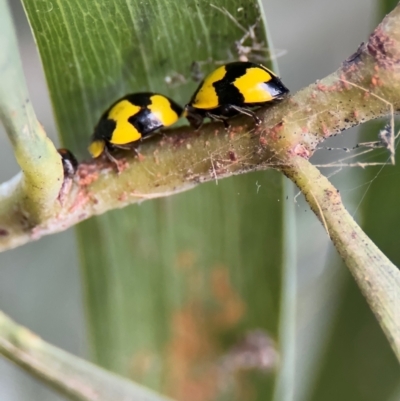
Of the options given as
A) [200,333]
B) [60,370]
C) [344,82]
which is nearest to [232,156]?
[344,82]

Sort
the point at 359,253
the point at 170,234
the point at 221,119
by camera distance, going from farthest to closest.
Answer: the point at 170,234 < the point at 221,119 < the point at 359,253

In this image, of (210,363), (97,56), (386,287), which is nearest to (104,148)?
(97,56)

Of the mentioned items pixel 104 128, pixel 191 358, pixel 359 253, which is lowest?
pixel 191 358

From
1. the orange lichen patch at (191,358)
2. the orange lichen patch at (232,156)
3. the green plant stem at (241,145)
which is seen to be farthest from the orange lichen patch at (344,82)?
the orange lichen patch at (191,358)

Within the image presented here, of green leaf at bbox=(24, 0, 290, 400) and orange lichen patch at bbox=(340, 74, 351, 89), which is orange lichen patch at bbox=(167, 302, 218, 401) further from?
orange lichen patch at bbox=(340, 74, 351, 89)

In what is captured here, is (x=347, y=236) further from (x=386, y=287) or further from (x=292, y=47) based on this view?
(x=292, y=47)

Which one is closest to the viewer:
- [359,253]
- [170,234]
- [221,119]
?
[359,253]

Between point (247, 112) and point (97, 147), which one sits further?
point (97, 147)

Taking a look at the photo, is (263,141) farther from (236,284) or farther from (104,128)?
(236,284)
